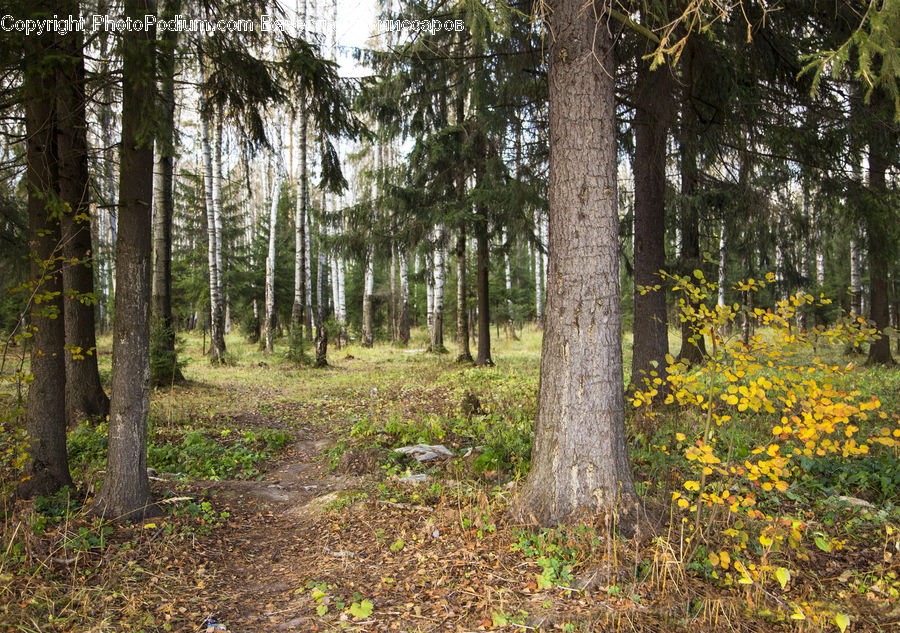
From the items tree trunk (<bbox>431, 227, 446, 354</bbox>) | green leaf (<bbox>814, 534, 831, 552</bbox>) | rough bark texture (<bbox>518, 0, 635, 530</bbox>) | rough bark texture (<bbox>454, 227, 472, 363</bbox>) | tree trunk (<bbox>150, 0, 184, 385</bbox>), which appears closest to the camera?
green leaf (<bbox>814, 534, 831, 552</bbox>)

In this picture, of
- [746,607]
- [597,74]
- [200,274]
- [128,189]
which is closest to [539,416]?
[746,607]

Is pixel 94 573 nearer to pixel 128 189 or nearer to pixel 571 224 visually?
pixel 128 189

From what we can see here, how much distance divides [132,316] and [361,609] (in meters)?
2.77

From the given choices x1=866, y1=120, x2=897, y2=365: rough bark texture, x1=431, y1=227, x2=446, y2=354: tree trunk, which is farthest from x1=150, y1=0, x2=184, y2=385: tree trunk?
x1=866, y1=120, x2=897, y2=365: rough bark texture

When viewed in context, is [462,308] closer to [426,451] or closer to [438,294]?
[438,294]

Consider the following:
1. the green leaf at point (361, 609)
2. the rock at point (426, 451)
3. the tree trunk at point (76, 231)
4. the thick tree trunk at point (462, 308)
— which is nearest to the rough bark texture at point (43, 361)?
the tree trunk at point (76, 231)

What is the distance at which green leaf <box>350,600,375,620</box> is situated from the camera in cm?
304

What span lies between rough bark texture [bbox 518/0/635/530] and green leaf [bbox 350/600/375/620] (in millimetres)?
1328

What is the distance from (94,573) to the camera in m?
3.34

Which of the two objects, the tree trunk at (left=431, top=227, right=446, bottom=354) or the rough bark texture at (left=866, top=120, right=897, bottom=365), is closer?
the rough bark texture at (left=866, top=120, right=897, bottom=365)

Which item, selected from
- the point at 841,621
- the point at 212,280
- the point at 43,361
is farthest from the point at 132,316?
the point at 212,280

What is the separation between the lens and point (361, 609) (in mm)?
3082

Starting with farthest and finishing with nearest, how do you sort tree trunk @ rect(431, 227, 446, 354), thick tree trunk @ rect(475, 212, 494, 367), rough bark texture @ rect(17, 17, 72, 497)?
tree trunk @ rect(431, 227, 446, 354) → thick tree trunk @ rect(475, 212, 494, 367) → rough bark texture @ rect(17, 17, 72, 497)

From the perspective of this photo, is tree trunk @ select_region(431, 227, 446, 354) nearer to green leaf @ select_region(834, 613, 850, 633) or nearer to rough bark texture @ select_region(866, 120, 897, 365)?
rough bark texture @ select_region(866, 120, 897, 365)
